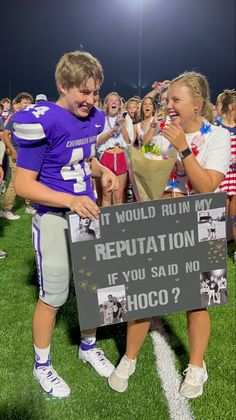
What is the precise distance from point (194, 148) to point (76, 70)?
0.77 meters

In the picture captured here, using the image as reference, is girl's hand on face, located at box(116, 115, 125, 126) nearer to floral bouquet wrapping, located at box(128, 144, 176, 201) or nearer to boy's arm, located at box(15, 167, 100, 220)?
floral bouquet wrapping, located at box(128, 144, 176, 201)

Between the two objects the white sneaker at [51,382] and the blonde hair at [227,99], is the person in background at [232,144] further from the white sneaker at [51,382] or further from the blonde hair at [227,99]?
the white sneaker at [51,382]

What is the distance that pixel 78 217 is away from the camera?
198 centimetres

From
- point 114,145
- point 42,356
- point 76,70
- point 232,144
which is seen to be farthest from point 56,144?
point 114,145

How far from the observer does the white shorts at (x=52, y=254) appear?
7.54 feet

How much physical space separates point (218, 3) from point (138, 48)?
6129 mm

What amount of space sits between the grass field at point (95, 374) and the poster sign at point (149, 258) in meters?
0.65

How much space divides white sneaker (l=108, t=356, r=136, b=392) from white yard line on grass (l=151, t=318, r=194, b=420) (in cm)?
24

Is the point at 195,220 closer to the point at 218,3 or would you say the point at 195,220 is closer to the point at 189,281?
the point at 189,281

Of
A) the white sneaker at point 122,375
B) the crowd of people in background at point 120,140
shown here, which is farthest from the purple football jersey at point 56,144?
the crowd of people in background at point 120,140

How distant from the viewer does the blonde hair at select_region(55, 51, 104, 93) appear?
2.04 metres

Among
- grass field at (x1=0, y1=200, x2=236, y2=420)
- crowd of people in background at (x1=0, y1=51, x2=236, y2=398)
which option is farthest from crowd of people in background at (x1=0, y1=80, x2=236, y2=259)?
crowd of people in background at (x1=0, y1=51, x2=236, y2=398)

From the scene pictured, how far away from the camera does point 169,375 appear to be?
109 inches

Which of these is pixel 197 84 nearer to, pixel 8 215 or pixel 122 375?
pixel 122 375
